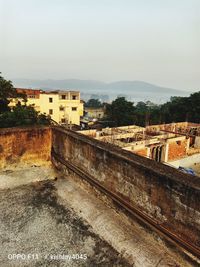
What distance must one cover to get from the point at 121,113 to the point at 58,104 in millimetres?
9717

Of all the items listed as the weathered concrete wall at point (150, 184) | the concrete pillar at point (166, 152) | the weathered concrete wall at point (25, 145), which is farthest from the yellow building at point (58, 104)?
the weathered concrete wall at point (150, 184)

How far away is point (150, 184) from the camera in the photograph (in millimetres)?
3607

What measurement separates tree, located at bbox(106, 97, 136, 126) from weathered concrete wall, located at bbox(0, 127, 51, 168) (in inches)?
996

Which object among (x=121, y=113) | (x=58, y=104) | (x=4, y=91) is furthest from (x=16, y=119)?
(x=121, y=113)

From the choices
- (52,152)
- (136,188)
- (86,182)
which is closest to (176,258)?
(136,188)

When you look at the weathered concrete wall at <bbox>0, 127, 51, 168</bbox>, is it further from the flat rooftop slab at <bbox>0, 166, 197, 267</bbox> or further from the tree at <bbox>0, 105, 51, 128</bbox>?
the tree at <bbox>0, 105, 51, 128</bbox>

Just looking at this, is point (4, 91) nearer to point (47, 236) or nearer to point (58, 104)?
point (47, 236)

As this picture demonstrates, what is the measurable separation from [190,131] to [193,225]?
19.1m

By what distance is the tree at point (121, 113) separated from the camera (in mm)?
31797

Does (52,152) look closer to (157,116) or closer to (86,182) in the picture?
(86,182)

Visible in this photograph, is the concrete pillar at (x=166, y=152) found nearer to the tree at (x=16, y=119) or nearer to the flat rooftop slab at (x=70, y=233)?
the tree at (x=16, y=119)

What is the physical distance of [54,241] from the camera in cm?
367

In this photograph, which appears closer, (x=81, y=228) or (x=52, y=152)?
(x=81, y=228)

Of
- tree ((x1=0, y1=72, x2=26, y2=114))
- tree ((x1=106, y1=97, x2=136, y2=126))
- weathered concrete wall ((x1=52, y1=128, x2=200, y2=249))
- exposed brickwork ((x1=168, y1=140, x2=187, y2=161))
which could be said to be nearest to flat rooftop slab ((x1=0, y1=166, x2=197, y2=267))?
weathered concrete wall ((x1=52, y1=128, x2=200, y2=249))
